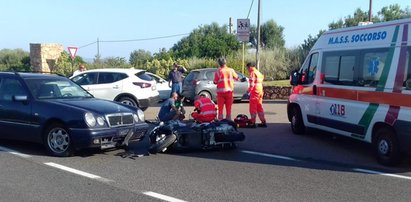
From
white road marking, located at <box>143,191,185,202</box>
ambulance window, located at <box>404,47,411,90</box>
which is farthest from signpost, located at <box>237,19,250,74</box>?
white road marking, located at <box>143,191,185,202</box>

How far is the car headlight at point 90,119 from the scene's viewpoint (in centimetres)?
830

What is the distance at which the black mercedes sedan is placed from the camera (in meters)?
8.34

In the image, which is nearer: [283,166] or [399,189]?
[399,189]

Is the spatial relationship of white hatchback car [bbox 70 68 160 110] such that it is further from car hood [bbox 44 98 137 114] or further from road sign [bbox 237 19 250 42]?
car hood [bbox 44 98 137 114]

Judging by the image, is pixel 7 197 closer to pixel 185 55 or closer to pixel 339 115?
pixel 339 115

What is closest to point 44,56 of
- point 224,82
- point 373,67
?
point 224,82

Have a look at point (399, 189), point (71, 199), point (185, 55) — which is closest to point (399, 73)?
point (399, 189)

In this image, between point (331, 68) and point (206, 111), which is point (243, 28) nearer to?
point (206, 111)

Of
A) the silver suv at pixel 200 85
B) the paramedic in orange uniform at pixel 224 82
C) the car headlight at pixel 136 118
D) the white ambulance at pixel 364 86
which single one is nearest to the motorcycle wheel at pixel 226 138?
the car headlight at pixel 136 118

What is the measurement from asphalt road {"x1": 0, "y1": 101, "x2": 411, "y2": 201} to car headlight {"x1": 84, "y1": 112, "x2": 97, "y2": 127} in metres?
0.63

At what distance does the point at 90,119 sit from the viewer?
8352 millimetres

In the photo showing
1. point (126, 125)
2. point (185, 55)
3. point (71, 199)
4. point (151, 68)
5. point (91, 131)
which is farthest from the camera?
point (185, 55)

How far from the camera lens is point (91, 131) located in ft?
27.0

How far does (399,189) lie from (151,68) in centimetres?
2703
